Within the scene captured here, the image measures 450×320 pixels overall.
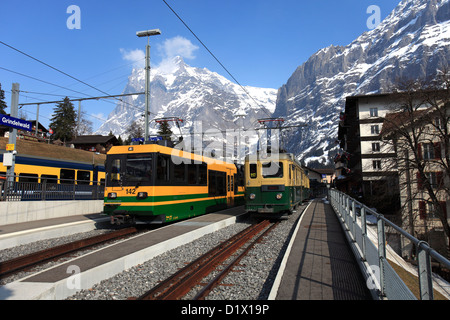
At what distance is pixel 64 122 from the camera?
237ft

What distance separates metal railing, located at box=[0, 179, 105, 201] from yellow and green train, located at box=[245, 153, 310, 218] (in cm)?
943

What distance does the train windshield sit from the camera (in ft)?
35.8

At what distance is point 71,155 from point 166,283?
1923cm

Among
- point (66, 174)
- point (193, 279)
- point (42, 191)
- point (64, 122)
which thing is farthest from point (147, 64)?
point (64, 122)

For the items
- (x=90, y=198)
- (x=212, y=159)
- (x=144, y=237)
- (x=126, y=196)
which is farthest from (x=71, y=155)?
(x=144, y=237)

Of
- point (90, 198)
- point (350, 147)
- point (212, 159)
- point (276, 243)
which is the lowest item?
point (276, 243)

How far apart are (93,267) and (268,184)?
8.96 metres

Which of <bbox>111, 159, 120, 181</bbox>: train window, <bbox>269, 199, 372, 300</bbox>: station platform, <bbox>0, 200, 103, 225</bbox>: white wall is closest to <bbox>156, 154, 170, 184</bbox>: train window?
<bbox>111, 159, 120, 181</bbox>: train window

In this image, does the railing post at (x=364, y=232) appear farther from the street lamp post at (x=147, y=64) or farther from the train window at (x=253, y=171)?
the street lamp post at (x=147, y=64)

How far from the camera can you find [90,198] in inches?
702

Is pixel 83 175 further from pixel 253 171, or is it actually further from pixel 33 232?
pixel 253 171

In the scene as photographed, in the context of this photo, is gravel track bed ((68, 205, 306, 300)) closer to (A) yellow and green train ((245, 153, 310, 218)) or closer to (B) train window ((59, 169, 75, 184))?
(A) yellow and green train ((245, 153, 310, 218))

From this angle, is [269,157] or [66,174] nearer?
[269,157]

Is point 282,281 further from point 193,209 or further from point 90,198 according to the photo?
point 90,198
